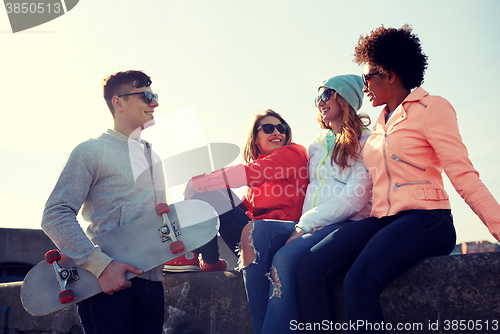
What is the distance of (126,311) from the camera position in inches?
87.7

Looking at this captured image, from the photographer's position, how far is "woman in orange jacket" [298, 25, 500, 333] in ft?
6.27

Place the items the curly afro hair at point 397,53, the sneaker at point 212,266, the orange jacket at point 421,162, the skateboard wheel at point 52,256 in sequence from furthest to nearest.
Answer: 1. the sneaker at point 212,266
2. the curly afro hair at point 397,53
3. the skateboard wheel at point 52,256
4. the orange jacket at point 421,162

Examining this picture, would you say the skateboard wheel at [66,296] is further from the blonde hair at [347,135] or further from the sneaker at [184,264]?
the blonde hair at [347,135]

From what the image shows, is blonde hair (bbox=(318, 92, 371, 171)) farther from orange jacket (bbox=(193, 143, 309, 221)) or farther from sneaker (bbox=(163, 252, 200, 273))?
sneaker (bbox=(163, 252, 200, 273))

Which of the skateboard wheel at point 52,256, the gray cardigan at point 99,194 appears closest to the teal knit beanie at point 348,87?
the gray cardigan at point 99,194

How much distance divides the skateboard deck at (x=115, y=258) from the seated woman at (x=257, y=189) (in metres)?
0.57

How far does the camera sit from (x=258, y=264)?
2406mm

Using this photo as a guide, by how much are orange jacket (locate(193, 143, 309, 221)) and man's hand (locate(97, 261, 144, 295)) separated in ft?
3.86

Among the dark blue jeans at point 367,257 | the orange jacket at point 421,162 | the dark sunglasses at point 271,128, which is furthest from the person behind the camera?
the dark sunglasses at point 271,128

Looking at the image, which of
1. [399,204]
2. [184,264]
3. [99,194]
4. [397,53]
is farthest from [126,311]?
[397,53]

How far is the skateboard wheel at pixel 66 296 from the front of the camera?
2.27 m

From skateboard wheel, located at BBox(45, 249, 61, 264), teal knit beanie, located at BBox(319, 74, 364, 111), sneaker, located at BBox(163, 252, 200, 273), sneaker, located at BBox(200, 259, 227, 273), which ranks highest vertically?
teal knit beanie, located at BBox(319, 74, 364, 111)

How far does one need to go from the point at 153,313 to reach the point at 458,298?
187 cm

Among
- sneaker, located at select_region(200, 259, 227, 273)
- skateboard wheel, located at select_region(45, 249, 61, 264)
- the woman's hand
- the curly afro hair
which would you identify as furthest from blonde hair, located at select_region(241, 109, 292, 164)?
skateboard wheel, located at select_region(45, 249, 61, 264)
